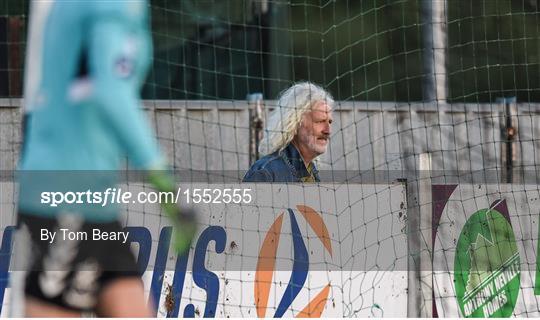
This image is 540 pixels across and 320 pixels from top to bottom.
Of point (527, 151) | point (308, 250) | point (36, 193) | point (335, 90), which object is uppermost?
point (335, 90)

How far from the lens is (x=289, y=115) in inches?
275

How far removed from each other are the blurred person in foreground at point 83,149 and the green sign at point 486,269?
3.66m

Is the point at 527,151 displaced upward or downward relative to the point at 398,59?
downward

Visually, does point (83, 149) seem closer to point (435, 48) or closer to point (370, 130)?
point (370, 130)

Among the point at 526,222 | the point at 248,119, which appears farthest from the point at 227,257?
the point at 248,119

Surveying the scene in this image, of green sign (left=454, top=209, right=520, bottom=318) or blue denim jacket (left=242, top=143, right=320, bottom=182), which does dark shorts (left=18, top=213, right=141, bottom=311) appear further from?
green sign (left=454, top=209, right=520, bottom=318)

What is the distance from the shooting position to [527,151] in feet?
31.8

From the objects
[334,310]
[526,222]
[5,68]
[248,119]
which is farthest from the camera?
[5,68]

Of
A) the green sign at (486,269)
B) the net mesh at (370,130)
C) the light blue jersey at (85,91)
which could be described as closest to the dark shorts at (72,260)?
the light blue jersey at (85,91)

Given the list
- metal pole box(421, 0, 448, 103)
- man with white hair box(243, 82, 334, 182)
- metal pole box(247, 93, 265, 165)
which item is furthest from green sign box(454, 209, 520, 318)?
metal pole box(421, 0, 448, 103)

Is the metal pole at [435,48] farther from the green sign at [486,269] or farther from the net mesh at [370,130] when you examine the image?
the green sign at [486,269]

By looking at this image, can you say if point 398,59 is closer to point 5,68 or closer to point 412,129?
point 412,129

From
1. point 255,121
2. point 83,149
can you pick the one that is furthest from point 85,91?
point 255,121

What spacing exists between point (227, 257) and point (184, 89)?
3.60 metres
